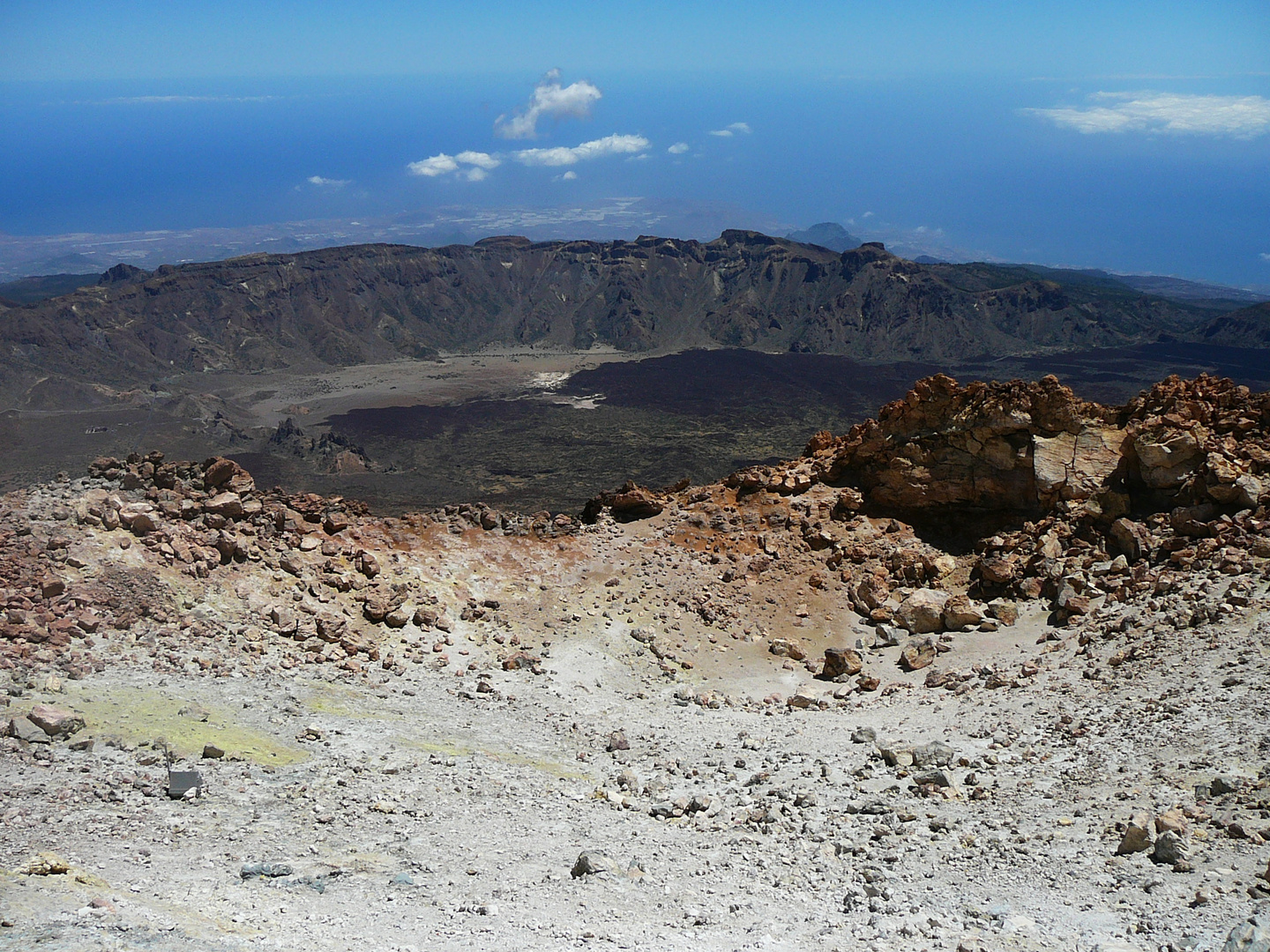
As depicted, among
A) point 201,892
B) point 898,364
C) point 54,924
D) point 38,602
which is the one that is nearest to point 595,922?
point 201,892

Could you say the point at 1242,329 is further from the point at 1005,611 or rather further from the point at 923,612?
the point at 923,612

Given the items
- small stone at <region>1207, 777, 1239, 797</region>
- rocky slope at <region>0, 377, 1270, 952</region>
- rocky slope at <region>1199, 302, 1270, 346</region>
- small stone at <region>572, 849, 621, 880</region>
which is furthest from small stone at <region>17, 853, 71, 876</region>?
rocky slope at <region>1199, 302, 1270, 346</region>

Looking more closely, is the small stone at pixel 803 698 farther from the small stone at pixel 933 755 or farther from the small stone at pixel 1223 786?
the small stone at pixel 1223 786

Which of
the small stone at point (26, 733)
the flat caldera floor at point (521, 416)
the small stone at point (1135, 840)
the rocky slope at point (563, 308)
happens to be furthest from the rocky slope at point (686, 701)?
the rocky slope at point (563, 308)

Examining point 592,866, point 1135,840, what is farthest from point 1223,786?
point 592,866

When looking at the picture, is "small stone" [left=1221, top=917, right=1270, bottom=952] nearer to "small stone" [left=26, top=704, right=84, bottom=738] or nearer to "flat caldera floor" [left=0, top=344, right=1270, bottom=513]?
"small stone" [left=26, top=704, right=84, bottom=738]

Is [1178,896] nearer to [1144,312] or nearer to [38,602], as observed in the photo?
[38,602]
